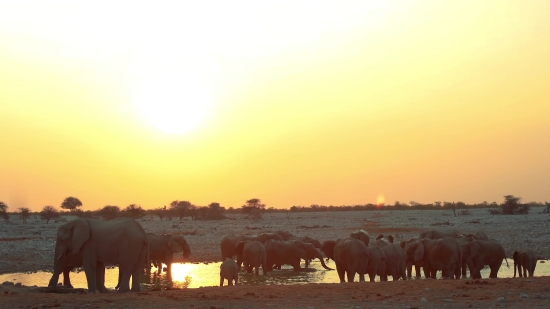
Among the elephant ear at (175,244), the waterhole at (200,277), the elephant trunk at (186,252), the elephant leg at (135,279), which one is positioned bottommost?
the waterhole at (200,277)

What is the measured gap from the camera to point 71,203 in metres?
126

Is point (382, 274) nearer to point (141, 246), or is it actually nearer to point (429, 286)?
point (429, 286)

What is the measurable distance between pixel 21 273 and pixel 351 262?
18.0m

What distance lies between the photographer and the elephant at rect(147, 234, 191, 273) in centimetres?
2840

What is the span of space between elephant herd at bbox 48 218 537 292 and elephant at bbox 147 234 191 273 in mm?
51

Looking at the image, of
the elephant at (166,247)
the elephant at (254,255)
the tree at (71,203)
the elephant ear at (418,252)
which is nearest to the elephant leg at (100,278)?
the elephant at (166,247)

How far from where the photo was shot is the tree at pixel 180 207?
4331 inches

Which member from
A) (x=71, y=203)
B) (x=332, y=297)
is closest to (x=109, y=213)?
(x=71, y=203)

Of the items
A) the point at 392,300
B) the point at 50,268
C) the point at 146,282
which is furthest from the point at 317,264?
the point at 392,300

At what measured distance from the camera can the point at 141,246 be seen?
62.6 feet

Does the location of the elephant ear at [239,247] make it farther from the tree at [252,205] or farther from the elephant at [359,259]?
the tree at [252,205]

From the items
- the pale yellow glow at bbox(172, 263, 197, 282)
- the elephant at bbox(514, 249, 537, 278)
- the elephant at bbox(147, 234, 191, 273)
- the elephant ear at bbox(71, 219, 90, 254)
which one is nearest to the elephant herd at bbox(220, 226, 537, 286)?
the elephant at bbox(514, 249, 537, 278)

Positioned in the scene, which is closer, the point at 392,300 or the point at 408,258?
the point at 392,300

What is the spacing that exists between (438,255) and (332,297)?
35.7 ft
